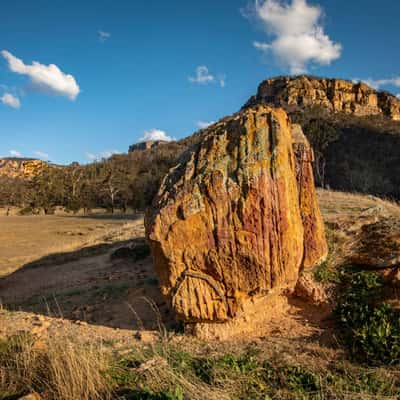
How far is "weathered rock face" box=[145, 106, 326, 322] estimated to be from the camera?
4.25m

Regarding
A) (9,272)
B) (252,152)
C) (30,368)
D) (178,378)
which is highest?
(252,152)

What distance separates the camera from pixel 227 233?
13.9ft

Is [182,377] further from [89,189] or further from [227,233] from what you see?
[89,189]

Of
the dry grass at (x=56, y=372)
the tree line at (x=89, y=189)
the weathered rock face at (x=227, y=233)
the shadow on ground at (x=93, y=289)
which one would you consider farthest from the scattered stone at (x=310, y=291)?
the tree line at (x=89, y=189)

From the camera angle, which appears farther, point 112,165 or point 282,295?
point 112,165

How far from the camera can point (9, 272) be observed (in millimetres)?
11125

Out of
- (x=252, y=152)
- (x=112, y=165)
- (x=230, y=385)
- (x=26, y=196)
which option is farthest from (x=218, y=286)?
(x=112, y=165)

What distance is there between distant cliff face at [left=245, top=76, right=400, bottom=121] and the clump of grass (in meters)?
75.9

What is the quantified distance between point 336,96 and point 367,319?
8833 centimetres

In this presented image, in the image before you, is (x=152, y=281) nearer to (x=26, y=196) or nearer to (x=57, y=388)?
(x=57, y=388)

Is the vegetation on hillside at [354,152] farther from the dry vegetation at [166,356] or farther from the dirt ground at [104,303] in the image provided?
the dry vegetation at [166,356]

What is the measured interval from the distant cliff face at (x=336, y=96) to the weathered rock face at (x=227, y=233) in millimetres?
75850

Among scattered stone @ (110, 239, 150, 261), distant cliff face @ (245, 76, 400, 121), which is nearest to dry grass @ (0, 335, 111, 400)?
scattered stone @ (110, 239, 150, 261)

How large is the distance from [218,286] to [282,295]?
1.23m
